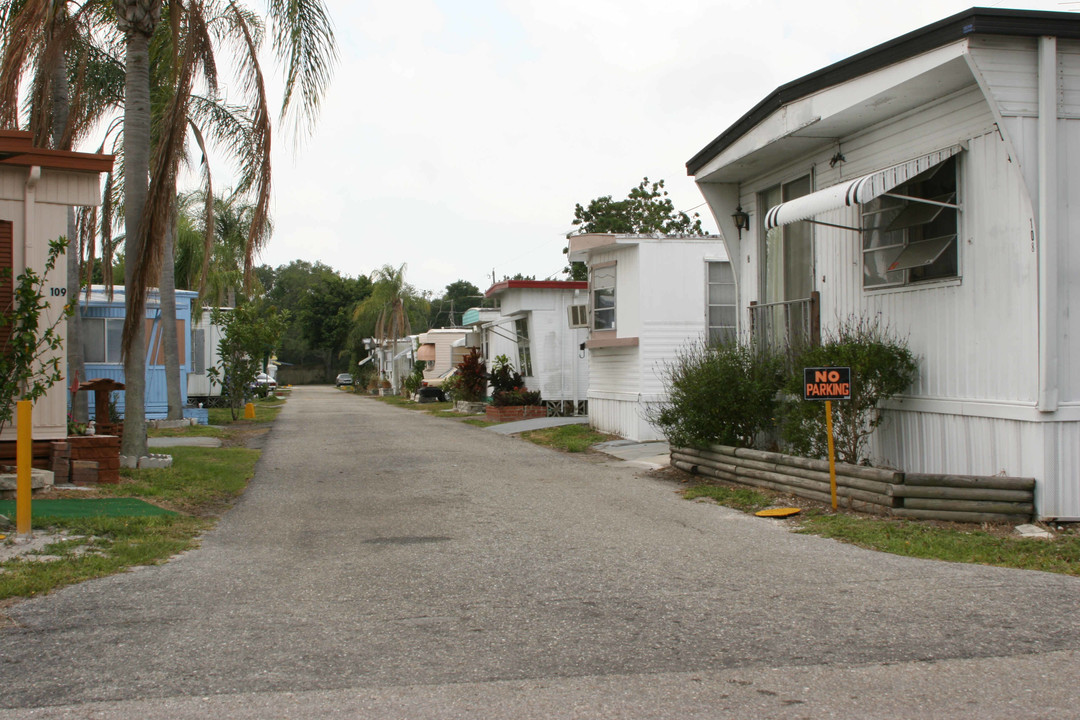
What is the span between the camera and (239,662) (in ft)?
15.7

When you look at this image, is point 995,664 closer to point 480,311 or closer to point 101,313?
point 101,313

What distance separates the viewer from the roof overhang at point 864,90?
27.0ft

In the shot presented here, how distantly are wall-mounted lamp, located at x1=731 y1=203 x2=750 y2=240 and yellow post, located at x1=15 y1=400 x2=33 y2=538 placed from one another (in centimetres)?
995

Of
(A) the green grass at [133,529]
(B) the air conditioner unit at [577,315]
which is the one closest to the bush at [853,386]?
(A) the green grass at [133,529]

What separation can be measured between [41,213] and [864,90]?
31.5 ft

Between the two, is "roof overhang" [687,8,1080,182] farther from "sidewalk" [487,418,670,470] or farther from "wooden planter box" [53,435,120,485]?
"wooden planter box" [53,435,120,485]

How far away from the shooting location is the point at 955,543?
7.63 meters

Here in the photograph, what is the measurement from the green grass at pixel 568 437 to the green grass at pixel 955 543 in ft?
31.0

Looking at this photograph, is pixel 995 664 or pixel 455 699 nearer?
pixel 455 699

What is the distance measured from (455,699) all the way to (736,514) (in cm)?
608

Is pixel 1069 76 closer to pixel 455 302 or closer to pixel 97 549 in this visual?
pixel 97 549

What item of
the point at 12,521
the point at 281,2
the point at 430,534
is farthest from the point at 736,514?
the point at 281,2

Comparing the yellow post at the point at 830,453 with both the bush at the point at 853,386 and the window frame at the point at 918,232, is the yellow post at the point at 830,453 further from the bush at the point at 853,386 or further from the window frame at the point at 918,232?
the window frame at the point at 918,232

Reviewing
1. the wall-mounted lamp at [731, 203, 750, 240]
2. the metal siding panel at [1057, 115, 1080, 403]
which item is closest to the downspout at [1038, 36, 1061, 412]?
the metal siding panel at [1057, 115, 1080, 403]
